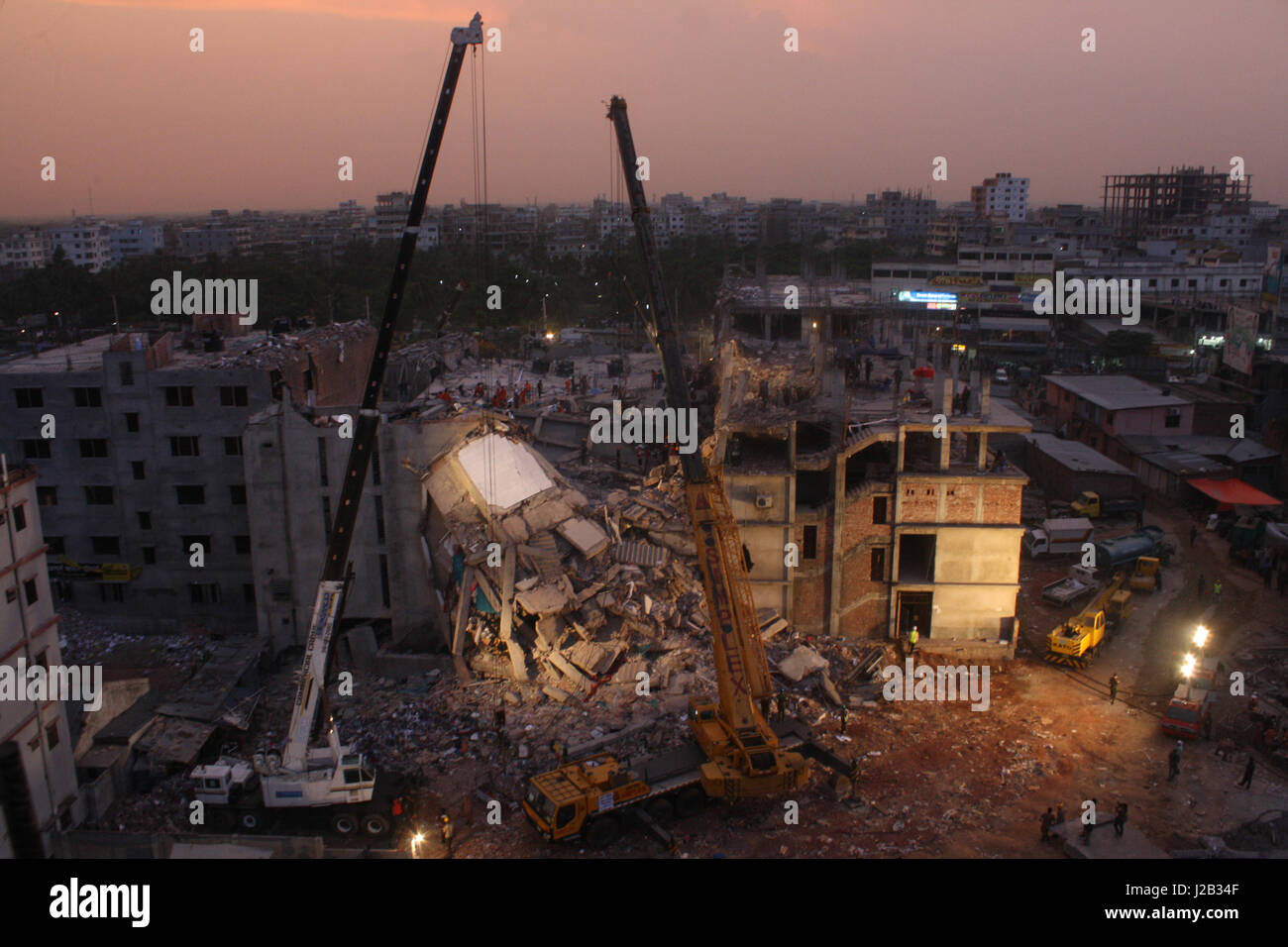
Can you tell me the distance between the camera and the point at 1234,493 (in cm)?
3084

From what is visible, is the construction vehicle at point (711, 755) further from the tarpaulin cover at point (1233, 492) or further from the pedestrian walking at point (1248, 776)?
the tarpaulin cover at point (1233, 492)

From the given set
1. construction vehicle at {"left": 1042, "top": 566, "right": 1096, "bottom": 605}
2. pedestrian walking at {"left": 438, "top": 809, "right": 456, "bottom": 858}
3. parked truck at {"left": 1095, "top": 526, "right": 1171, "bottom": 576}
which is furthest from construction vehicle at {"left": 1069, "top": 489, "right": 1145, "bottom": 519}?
→ pedestrian walking at {"left": 438, "top": 809, "right": 456, "bottom": 858}

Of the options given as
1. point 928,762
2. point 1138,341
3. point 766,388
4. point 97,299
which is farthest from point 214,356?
point 1138,341

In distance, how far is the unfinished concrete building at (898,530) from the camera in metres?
21.7

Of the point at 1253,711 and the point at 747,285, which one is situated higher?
the point at 747,285

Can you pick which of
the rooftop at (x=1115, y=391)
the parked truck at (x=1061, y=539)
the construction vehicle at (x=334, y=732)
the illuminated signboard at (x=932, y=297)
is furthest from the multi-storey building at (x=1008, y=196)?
the construction vehicle at (x=334, y=732)

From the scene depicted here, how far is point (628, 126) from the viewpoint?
62.2 ft

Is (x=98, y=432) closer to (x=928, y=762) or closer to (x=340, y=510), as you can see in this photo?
(x=340, y=510)

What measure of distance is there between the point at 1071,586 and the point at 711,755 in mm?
13595

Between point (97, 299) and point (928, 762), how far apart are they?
2171 inches

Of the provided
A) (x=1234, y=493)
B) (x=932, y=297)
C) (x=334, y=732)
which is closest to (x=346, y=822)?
(x=334, y=732)

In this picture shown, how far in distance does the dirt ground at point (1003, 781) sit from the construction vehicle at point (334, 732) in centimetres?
144

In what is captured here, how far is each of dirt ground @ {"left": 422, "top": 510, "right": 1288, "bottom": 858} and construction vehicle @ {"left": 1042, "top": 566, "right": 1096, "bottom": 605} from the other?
6.76 ft

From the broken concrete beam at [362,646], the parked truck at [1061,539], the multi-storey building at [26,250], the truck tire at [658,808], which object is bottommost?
the truck tire at [658,808]
